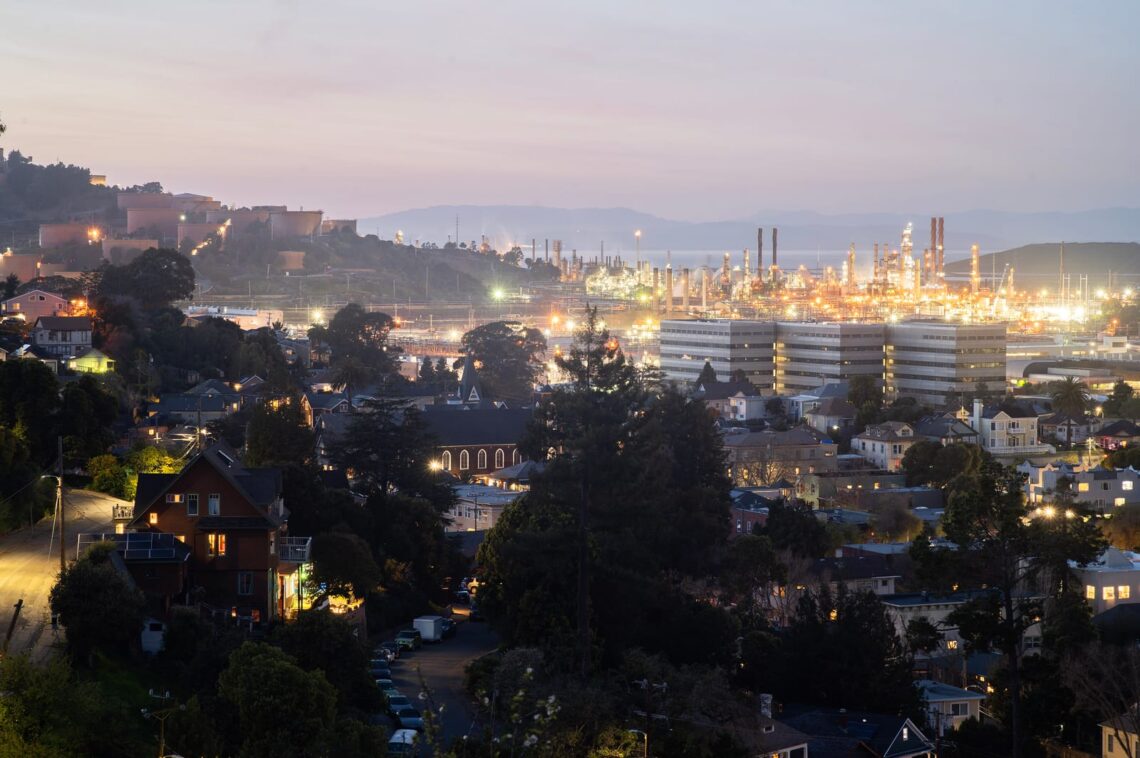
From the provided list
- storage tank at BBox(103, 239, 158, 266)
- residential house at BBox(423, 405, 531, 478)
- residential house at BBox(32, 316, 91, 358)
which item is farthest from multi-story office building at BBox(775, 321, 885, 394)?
storage tank at BBox(103, 239, 158, 266)

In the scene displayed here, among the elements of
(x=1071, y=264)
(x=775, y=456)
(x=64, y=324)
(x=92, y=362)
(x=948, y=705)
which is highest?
(x=1071, y=264)

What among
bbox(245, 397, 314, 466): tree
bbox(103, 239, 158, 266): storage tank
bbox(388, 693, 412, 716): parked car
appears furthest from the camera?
bbox(103, 239, 158, 266): storage tank

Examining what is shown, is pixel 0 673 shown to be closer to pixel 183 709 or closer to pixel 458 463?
pixel 183 709

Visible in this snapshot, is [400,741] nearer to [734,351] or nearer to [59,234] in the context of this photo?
[734,351]

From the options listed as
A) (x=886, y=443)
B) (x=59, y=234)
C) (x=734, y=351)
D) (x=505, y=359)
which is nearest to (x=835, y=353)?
(x=734, y=351)

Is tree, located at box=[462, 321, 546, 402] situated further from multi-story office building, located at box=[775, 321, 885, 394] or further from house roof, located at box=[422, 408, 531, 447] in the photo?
house roof, located at box=[422, 408, 531, 447]

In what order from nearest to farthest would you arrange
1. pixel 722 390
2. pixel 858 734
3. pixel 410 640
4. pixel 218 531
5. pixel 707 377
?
pixel 858 734 < pixel 218 531 < pixel 410 640 < pixel 722 390 < pixel 707 377

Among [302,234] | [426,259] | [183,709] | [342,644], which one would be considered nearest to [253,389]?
[342,644]
